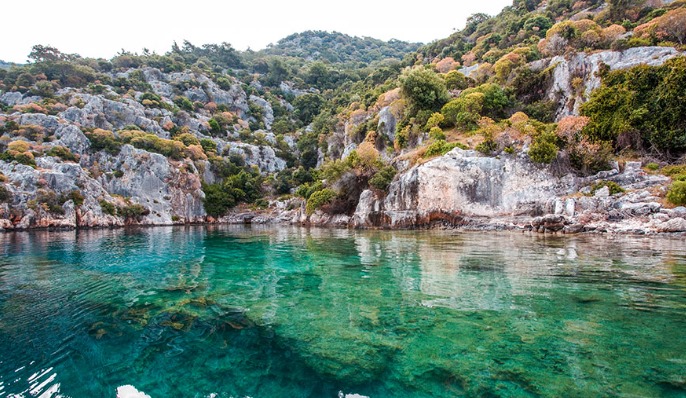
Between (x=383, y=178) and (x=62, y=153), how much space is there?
162ft

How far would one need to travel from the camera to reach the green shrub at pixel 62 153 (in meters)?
48.0

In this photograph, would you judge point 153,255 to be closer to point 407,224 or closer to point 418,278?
point 418,278

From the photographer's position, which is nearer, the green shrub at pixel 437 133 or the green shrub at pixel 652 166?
the green shrub at pixel 652 166

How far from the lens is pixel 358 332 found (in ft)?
16.5

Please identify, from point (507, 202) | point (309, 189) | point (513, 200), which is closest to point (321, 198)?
point (309, 189)

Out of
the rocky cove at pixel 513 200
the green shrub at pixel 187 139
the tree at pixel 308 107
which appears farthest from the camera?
the tree at pixel 308 107

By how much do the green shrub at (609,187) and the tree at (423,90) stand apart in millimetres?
23559

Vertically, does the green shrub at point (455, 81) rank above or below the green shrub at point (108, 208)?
above

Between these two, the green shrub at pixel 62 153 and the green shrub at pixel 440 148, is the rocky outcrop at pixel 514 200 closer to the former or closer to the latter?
the green shrub at pixel 440 148

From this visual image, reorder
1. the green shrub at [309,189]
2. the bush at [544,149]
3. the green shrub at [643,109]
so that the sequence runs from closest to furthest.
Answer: the green shrub at [643,109] → the bush at [544,149] → the green shrub at [309,189]

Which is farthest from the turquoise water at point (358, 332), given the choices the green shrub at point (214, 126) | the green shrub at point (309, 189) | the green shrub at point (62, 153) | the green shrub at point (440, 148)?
the green shrub at point (214, 126)

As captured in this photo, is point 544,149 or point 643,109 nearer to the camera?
point 643,109

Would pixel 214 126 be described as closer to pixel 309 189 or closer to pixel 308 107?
pixel 308 107

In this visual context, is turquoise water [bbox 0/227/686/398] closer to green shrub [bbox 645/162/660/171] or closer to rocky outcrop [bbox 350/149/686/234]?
rocky outcrop [bbox 350/149/686/234]
